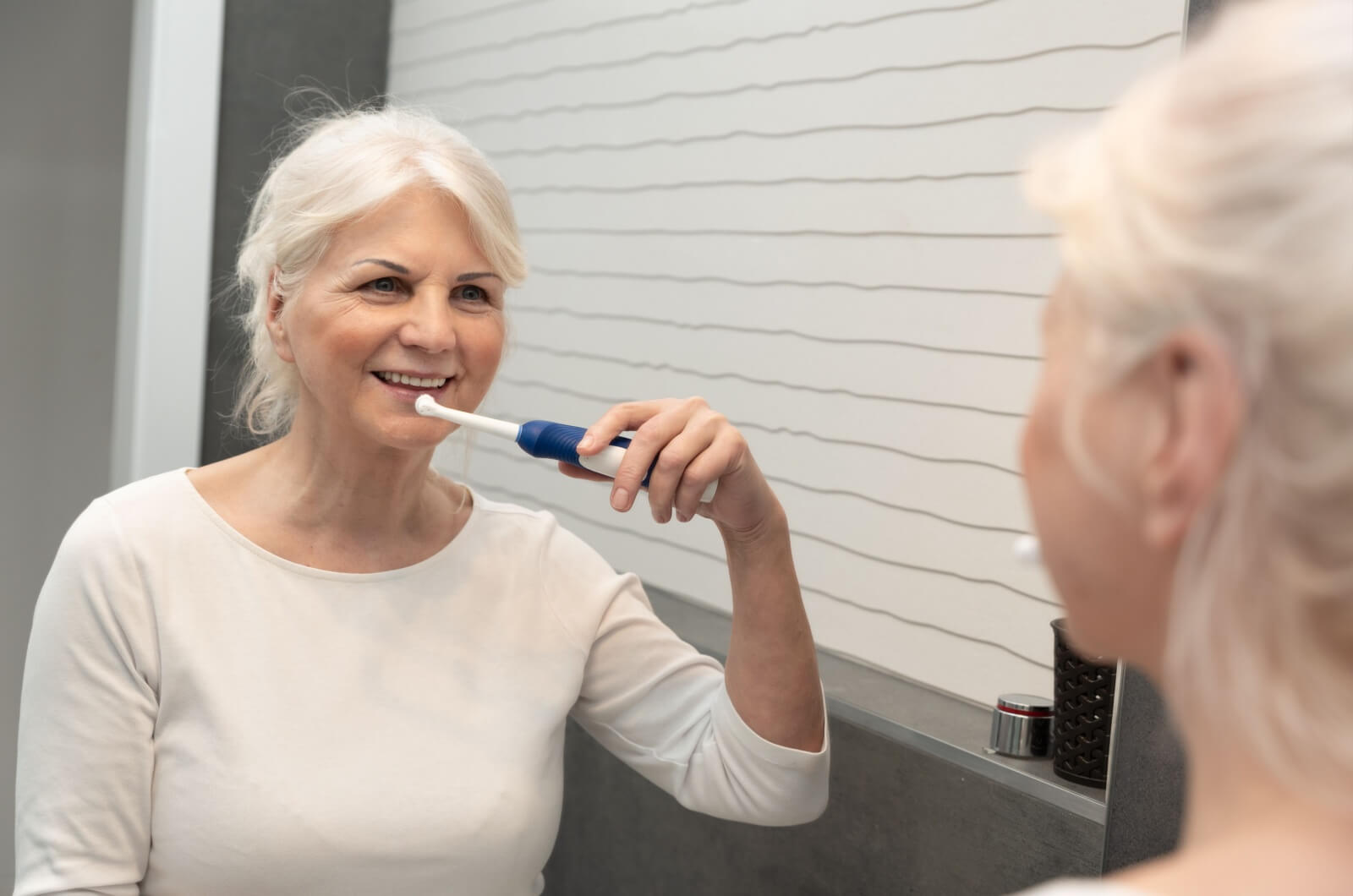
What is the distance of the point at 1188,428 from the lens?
47cm

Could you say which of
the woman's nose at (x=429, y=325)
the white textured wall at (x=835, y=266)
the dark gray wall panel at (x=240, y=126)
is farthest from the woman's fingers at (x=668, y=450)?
the dark gray wall panel at (x=240, y=126)

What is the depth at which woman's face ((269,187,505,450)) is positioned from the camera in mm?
1345

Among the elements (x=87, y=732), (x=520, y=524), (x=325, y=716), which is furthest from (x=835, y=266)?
(x=87, y=732)

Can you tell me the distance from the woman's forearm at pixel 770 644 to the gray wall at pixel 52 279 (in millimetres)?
2075

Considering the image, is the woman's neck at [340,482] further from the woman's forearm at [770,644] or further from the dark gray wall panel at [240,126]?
the dark gray wall panel at [240,126]

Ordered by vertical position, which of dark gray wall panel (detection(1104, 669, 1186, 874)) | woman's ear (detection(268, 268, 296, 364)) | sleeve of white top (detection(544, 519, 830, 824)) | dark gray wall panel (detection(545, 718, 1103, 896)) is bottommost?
dark gray wall panel (detection(545, 718, 1103, 896))

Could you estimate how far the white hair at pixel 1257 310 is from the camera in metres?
0.44

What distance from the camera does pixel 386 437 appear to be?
53.1 inches

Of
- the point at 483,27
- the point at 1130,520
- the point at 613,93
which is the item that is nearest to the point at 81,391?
the point at 483,27

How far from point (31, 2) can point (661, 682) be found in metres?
2.43

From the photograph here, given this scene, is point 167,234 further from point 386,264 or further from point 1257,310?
point 1257,310

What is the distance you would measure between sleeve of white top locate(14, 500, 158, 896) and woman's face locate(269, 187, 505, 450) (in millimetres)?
296

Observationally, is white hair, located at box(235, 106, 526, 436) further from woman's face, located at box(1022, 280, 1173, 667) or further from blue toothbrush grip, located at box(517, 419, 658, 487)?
woman's face, located at box(1022, 280, 1173, 667)

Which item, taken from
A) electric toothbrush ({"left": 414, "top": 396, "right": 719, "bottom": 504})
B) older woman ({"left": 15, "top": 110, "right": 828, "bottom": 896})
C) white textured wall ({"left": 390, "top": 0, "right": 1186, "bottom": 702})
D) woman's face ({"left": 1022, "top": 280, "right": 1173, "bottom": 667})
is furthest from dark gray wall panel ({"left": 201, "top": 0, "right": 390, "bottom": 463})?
woman's face ({"left": 1022, "top": 280, "right": 1173, "bottom": 667})
